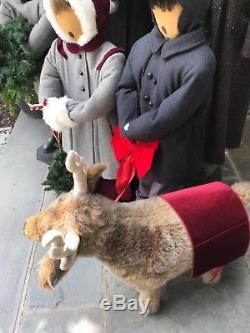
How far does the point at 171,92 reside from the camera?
1267mm

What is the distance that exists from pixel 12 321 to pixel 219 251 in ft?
2.38

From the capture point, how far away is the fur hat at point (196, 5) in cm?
111

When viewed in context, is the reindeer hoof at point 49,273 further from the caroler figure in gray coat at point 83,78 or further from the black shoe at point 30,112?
the black shoe at point 30,112

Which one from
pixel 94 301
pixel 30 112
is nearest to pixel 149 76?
pixel 94 301

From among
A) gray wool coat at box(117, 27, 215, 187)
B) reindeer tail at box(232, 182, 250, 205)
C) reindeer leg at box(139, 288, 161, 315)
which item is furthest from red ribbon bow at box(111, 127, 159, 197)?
reindeer leg at box(139, 288, 161, 315)

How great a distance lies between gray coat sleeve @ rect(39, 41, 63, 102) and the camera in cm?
152

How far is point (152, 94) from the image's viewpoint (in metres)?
1.32

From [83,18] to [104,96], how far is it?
0.85 feet

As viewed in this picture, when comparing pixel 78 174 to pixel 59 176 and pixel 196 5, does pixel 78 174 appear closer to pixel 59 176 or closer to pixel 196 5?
pixel 196 5

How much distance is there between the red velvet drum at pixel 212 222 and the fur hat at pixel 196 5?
0.51m

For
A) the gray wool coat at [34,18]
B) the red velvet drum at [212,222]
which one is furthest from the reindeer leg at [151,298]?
the gray wool coat at [34,18]

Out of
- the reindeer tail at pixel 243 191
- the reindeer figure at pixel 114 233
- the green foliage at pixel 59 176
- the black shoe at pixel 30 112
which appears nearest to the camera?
the reindeer figure at pixel 114 233

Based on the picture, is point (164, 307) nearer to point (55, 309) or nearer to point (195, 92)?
point (55, 309)

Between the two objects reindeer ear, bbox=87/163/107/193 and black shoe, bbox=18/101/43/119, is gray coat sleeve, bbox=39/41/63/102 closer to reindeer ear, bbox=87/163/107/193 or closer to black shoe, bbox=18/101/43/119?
reindeer ear, bbox=87/163/107/193
